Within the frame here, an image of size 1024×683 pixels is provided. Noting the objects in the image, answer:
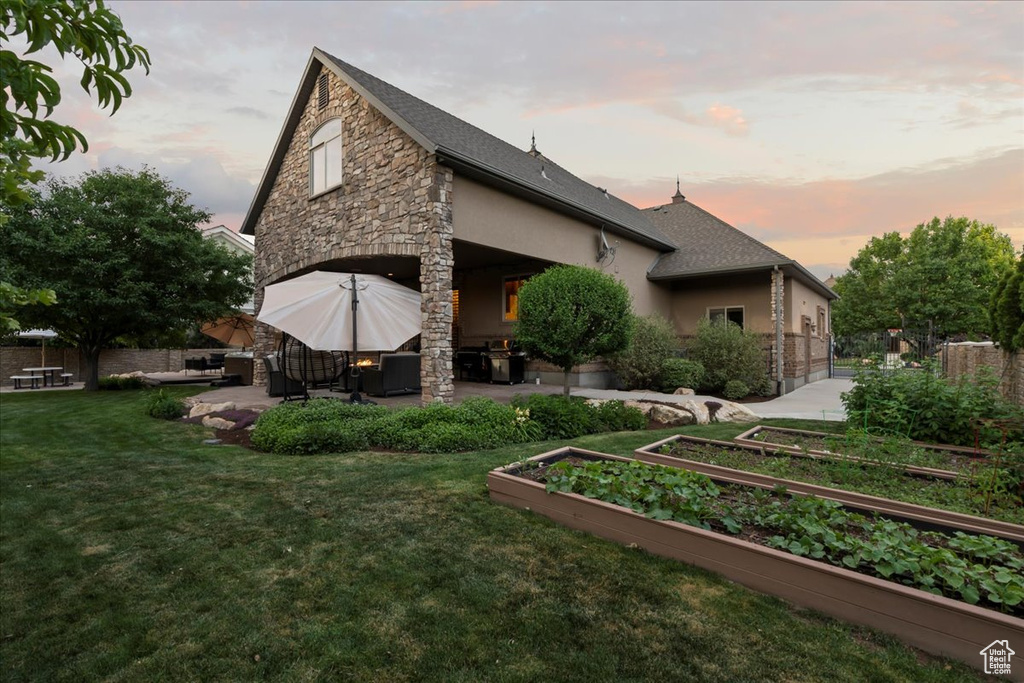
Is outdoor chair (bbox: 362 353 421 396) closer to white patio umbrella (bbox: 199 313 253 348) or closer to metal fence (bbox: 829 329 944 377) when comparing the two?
metal fence (bbox: 829 329 944 377)

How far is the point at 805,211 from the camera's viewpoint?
11.1 metres

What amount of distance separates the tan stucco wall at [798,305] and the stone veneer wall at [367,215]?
9842mm

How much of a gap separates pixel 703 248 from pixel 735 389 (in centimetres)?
560

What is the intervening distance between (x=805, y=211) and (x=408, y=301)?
31.5 ft

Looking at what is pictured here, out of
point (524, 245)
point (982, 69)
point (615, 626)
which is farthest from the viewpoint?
point (524, 245)

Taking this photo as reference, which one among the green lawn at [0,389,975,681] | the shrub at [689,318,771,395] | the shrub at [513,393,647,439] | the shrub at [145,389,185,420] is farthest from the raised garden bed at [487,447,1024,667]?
the shrub at [689,318,771,395]

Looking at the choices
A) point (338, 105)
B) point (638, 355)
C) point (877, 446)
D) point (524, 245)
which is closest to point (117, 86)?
point (877, 446)

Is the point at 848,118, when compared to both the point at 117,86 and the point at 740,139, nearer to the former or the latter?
the point at 740,139

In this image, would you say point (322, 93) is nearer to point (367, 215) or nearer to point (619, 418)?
point (367, 215)

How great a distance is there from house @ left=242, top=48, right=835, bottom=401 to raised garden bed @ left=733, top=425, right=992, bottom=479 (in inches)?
227

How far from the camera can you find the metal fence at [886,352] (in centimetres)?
632

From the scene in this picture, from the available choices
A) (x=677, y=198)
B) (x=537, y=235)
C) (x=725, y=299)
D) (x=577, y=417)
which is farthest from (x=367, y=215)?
(x=677, y=198)

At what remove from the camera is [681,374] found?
37.4 ft

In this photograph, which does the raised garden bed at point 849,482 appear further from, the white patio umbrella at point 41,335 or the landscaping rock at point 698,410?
the white patio umbrella at point 41,335
